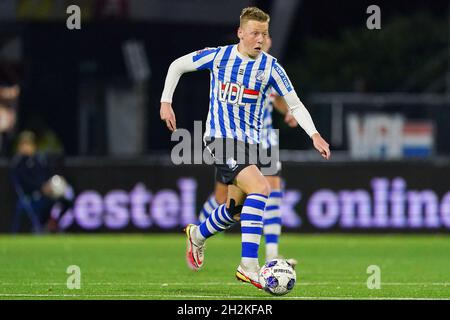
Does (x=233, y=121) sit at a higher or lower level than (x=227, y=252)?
higher

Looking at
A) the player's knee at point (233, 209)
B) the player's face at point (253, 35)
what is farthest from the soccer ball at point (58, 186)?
the player's face at point (253, 35)

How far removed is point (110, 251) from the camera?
59.2 feet

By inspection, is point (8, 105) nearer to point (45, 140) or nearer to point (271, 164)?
point (45, 140)

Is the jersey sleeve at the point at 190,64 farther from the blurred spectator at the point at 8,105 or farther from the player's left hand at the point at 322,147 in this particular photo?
the blurred spectator at the point at 8,105

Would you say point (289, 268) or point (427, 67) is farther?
point (427, 67)

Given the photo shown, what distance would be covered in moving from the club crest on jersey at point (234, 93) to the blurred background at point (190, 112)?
963cm

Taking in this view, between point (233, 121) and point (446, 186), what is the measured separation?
10.2m

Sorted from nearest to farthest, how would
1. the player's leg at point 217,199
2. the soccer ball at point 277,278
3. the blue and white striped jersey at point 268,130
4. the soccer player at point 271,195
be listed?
the soccer ball at point 277,278, the blue and white striped jersey at point 268,130, the soccer player at point 271,195, the player's leg at point 217,199

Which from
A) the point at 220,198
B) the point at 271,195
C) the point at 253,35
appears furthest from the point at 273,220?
the point at 253,35

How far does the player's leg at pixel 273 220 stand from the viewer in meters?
14.8

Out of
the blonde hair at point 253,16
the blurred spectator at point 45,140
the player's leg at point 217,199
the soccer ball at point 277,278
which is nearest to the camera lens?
the soccer ball at point 277,278
